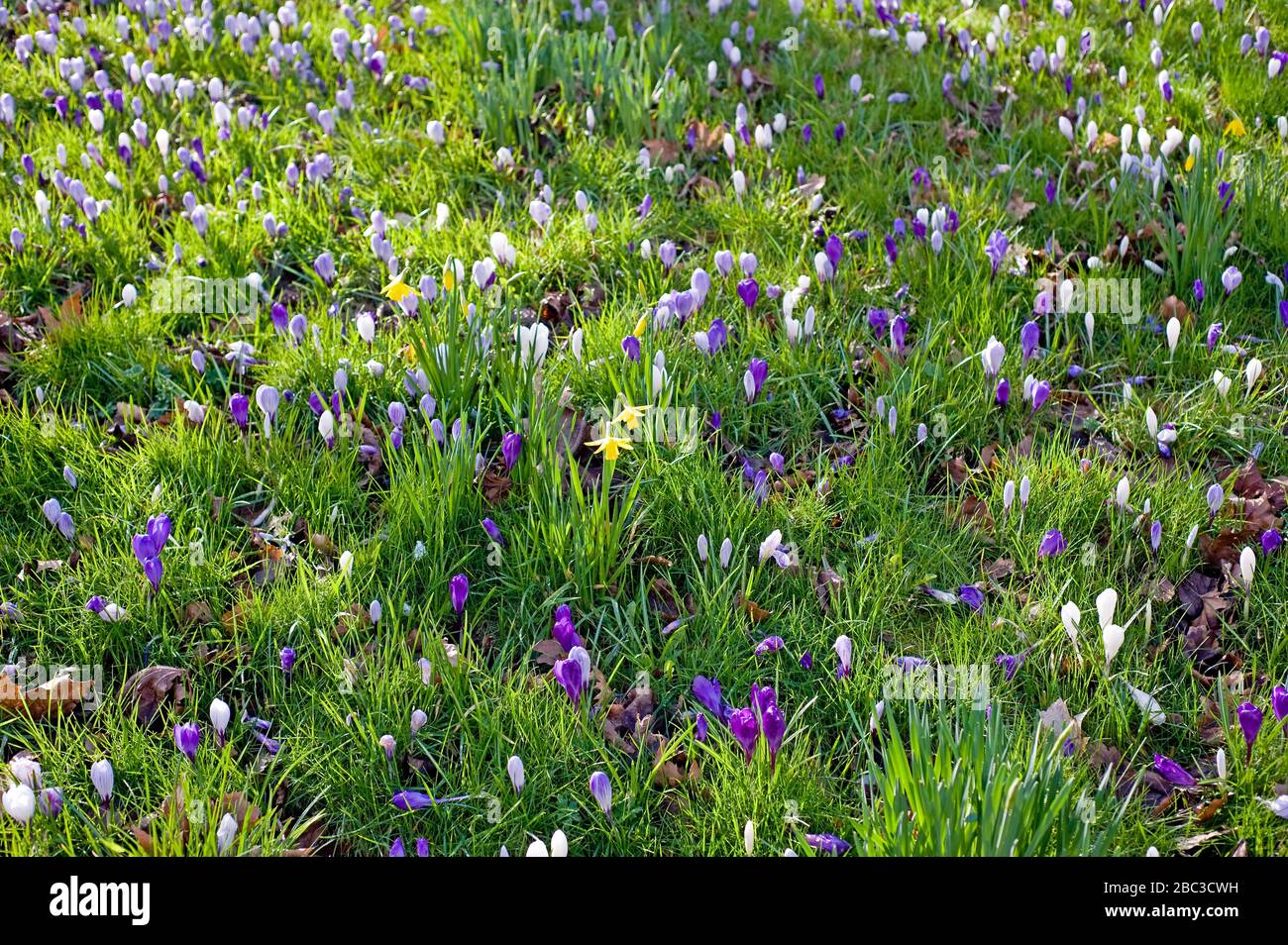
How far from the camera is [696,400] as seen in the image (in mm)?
3797

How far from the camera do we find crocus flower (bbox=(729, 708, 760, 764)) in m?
2.62

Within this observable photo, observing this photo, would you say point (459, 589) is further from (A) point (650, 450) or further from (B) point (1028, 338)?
(B) point (1028, 338)

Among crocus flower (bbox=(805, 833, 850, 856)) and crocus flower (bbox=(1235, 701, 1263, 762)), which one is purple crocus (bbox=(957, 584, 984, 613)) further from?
crocus flower (bbox=(805, 833, 850, 856))

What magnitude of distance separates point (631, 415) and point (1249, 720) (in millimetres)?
1714

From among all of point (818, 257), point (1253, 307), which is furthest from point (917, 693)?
point (1253, 307)

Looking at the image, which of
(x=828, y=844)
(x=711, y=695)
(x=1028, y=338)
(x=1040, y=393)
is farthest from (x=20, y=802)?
(x=1028, y=338)

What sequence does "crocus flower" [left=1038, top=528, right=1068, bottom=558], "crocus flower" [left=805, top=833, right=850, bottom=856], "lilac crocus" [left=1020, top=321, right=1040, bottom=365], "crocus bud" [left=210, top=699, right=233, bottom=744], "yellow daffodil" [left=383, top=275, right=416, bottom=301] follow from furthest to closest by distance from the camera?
"yellow daffodil" [left=383, top=275, right=416, bottom=301]
"lilac crocus" [left=1020, top=321, right=1040, bottom=365]
"crocus flower" [left=1038, top=528, right=1068, bottom=558]
"crocus bud" [left=210, top=699, right=233, bottom=744]
"crocus flower" [left=805, top=833, right=850, bottom=856]

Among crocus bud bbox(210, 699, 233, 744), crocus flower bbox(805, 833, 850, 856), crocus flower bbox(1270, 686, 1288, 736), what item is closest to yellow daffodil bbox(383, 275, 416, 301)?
crocus bud bbox(210, 699, 233, 744)

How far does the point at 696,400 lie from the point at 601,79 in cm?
222

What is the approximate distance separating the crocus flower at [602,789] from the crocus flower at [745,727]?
11.8 inches

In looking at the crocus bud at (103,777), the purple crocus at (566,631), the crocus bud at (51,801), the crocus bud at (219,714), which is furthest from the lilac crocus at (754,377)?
the crocus bud at (51,801)

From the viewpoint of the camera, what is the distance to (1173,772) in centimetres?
272

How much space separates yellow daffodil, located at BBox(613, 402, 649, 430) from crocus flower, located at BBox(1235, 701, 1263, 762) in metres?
1.67

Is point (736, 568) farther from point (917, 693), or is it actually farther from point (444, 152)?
point (444, 152)
